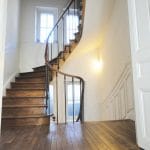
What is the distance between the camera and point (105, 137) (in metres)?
2.33

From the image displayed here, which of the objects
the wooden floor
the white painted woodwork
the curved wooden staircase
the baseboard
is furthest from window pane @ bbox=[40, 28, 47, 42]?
the white painted woodwork

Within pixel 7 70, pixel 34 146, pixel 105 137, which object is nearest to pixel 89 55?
pixel 7 70

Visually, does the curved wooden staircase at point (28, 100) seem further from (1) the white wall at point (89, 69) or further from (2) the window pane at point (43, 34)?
(2) the window pane at point (43, 34)

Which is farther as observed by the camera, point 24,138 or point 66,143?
point 24,138

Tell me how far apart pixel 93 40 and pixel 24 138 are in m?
3.37

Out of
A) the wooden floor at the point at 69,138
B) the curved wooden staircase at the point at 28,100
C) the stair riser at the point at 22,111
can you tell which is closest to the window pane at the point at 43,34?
the curved wooden staircase at the point at 28,100

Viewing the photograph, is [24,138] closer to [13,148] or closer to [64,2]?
[13,148]

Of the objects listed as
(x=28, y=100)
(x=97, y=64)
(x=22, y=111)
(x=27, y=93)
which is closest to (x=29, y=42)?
(x=97, y=64)

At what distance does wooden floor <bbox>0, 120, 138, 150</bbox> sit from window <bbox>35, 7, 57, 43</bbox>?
12.5ft

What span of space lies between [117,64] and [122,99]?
0.78 meters

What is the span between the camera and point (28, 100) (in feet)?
12.1

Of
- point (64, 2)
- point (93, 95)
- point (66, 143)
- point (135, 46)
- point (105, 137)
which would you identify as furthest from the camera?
point (64, 2)

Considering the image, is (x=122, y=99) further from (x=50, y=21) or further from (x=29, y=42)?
(x=50, y=21)

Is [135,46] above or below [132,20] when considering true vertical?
below
